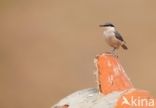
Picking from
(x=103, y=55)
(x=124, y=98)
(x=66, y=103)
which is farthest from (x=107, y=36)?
(x=124, y=98)

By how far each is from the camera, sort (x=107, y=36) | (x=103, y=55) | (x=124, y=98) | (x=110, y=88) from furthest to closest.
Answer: (x=107, y=36) → (x=103, y=55) → (x=110, y=88) → (x=124, y=98)

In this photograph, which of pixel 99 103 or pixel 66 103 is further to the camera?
pixel 66 103

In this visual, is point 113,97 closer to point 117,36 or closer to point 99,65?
point 99,65

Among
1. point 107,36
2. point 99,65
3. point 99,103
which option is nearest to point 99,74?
point 99,65

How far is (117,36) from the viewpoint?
272cm

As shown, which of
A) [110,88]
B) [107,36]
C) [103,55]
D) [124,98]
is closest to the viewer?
[124,98]

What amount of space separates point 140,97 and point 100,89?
0.16 metres

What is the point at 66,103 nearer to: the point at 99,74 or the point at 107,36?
the point at 99,74

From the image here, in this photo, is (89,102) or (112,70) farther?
(112,70)

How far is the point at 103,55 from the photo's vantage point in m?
1.91

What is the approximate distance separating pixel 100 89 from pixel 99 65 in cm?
13

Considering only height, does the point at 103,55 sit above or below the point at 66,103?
above

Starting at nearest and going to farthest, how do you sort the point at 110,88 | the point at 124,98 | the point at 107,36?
1. the point at 124,98
2. the point at 110,88
3. the point at 107,36

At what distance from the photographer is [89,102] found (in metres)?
1.68
